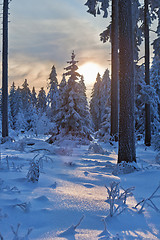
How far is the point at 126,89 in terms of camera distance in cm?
518

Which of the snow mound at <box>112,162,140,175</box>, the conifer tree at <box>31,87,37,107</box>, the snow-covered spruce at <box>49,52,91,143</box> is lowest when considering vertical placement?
the snow mound at <box>112,162,140,175</box>

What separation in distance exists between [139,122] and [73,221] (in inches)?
677

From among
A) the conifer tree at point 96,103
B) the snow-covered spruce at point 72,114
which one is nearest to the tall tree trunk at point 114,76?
the snow-covered spruce at point 72,114

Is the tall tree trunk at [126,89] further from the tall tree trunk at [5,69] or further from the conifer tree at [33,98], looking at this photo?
the conifer tree at [33,98]

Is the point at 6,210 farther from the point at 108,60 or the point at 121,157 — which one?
the point at 108,60

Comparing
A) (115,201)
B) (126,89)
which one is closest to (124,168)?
(126,89)

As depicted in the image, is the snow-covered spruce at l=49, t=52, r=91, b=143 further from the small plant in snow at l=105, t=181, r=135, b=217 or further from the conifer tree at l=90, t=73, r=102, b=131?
the conifer tree at l=90, t=73, r=102, b=131

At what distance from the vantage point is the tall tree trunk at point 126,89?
5145 millimetres

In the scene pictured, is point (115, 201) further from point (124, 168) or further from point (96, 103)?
point (96, 103)

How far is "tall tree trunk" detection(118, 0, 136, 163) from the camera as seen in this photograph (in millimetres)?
5145

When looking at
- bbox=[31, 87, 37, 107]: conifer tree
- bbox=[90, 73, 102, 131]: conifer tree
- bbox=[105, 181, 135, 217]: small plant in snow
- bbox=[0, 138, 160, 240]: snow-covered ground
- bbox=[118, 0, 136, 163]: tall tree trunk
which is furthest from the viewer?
bbox=[31, 87, 37, 107]: conifer tree

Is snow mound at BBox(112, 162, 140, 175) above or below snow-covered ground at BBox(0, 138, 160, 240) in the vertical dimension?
below

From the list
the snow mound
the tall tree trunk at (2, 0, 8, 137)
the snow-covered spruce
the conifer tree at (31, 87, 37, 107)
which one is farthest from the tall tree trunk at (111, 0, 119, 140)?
the conifer tree at (31, 87, 37, 107)

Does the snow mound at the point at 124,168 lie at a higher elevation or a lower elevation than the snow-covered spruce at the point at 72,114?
lower
